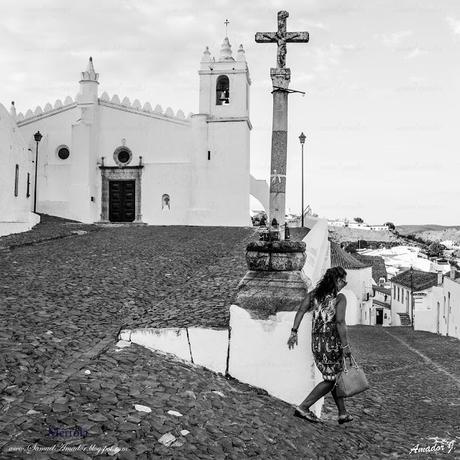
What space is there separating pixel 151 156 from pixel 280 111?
2173 cm

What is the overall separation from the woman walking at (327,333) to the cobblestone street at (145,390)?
310mm

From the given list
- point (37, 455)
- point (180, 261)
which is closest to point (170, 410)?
point (37, 455)

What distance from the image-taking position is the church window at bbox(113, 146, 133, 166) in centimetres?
2794

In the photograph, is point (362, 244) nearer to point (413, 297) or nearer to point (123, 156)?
point (413, 297)

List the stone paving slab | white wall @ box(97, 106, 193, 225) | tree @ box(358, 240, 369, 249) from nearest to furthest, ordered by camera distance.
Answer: the stone paving slab, white wall @ box(97, 106, 193, 225), tree @ box(358, 240, 369, 249)

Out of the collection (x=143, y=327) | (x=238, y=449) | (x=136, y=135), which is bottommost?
(x=238, y=449)

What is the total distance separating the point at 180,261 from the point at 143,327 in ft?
20.1

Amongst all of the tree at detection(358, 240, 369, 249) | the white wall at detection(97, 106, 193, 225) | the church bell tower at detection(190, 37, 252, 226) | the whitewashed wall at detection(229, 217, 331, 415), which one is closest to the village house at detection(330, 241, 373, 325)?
the church bell tower at detection(190, 37, 252, 226)

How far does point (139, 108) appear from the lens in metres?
28.0

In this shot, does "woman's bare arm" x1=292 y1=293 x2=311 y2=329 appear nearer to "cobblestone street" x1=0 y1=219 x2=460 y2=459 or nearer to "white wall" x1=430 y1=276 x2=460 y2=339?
"cobblestone street" x1=0 y1=219 x2=460 y2=459

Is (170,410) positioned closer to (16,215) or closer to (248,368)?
(248,368)

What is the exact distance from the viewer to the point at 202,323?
6.15m

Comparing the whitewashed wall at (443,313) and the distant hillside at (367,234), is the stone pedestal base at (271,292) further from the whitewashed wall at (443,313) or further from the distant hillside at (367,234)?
the distant hillside at (367,234)

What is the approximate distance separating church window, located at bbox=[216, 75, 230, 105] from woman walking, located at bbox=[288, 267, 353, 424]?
23.2 meters
